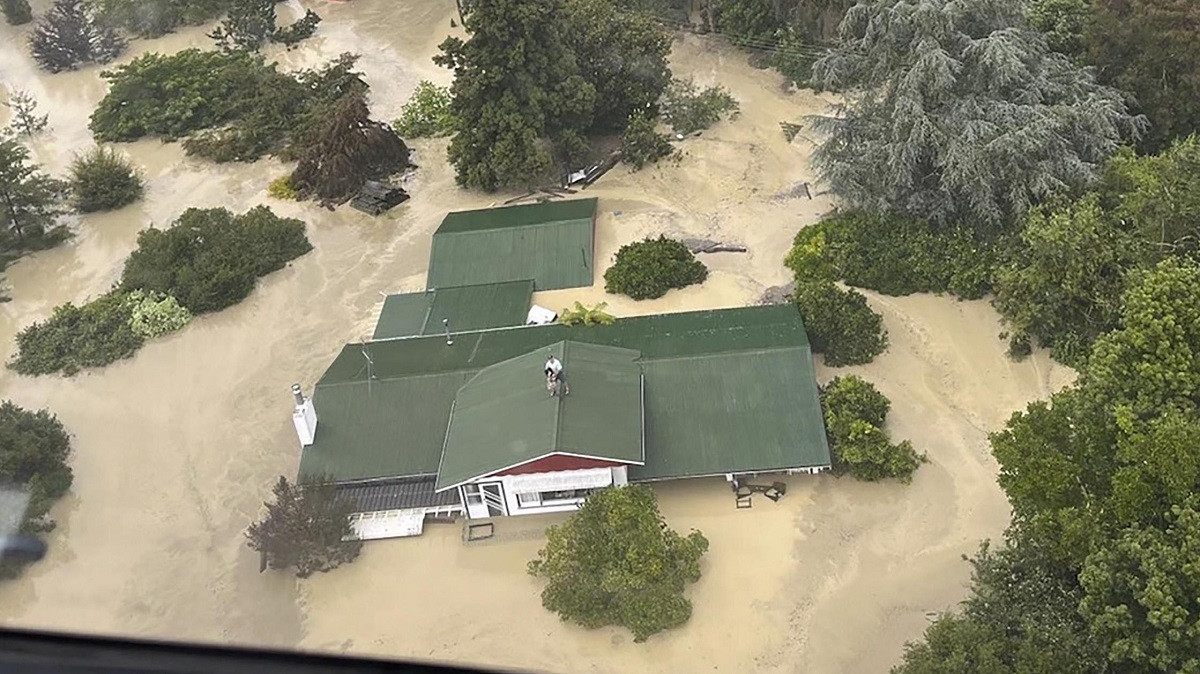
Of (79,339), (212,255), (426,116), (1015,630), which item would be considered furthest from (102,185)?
(1015,630)

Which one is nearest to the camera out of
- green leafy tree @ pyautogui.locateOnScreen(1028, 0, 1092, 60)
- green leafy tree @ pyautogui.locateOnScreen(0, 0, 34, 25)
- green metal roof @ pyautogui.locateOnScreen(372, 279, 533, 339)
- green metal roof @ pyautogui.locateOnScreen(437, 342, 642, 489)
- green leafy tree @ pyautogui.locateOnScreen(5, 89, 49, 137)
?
green metal roof @ pyautogui.locateOnScreen(437, 342, 642, 489)

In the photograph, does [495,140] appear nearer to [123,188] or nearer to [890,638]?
[123,188]

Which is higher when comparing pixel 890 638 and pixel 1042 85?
pixel 1042 85

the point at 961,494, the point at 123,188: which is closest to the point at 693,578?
the point at 961,494

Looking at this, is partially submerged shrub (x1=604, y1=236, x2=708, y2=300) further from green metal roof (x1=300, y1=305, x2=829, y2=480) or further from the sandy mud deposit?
green metal roof (x1=300, y1=305, x2=829, y2=480)

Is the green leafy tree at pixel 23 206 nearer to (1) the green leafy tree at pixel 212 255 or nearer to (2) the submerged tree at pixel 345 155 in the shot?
(1) the green leafy tree at pixel 212 255

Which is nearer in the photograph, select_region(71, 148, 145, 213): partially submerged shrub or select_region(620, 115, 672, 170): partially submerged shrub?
select_region(620, 115, 672, 170): partially submerged shrub

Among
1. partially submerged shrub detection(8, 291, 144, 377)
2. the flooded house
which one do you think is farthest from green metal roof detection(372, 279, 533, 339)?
partially submerged shrub detection(8, 291, 144, 377)

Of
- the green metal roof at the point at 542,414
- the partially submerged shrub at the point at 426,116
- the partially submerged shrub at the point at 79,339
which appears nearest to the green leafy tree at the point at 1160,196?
the green metal roof at the point at 542,414
